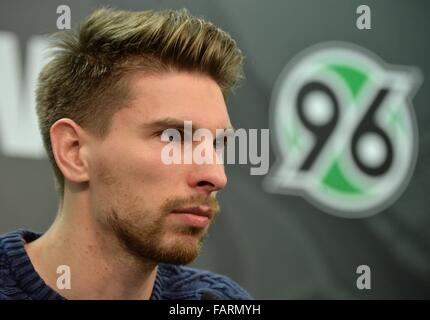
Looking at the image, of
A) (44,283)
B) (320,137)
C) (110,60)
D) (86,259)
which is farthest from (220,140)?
(320,137)

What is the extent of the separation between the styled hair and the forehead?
0.04 metres

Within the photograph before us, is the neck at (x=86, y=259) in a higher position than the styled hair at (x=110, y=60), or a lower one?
lower

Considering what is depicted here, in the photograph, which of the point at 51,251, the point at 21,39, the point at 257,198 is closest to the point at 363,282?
the point at 257,198

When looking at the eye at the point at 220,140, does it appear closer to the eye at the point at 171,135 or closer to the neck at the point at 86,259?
the eye at the point at 171,135

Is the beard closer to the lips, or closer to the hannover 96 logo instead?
the lips

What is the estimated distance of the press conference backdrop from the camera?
2441mm

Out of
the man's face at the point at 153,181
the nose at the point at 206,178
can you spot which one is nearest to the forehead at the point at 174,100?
the man's face at the point at 153,181

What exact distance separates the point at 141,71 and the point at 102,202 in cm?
47

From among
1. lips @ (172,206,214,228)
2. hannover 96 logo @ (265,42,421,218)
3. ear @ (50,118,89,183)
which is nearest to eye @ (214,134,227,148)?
lips @ (172,206,214,228)

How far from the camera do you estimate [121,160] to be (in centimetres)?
165

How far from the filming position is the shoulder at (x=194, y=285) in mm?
1943

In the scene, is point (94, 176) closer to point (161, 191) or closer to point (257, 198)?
point (161, 191)

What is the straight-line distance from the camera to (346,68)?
8.18 ft
